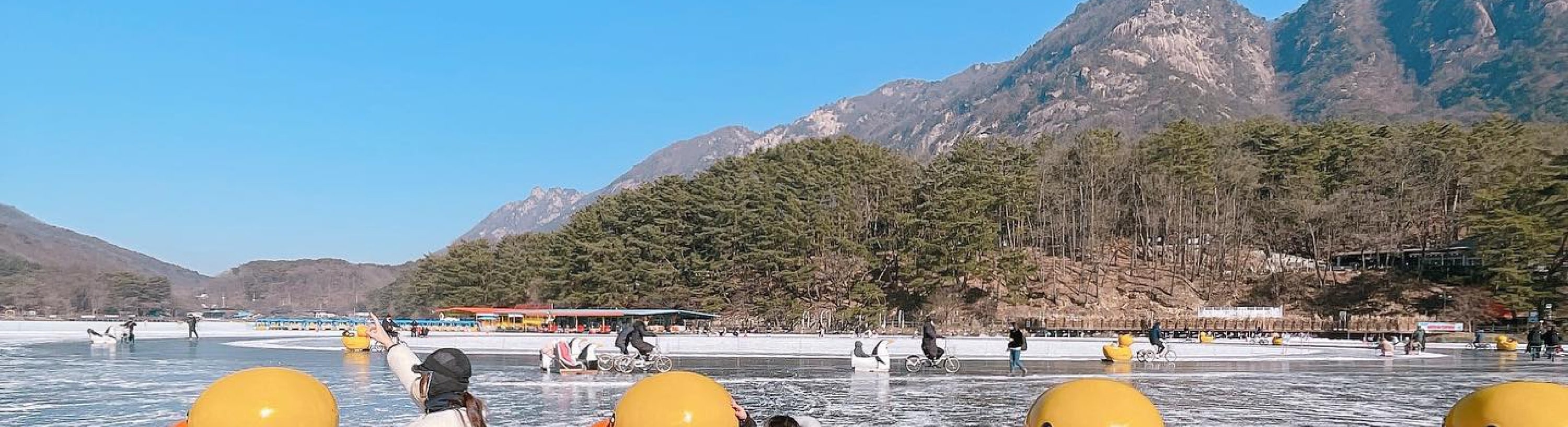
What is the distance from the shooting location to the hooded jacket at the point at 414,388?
176 inches

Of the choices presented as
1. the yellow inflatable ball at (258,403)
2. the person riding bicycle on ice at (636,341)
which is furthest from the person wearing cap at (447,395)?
the person riding bicycle on ice at (636,341)

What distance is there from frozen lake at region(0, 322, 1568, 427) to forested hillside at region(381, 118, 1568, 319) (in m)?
36.4

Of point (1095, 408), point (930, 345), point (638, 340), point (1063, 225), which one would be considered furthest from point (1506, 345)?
point (1095, 408)

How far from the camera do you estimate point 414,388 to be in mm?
4785

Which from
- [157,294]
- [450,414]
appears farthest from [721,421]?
[157,294]

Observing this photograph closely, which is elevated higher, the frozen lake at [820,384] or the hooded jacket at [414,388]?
the hooded jacket at [414,388]

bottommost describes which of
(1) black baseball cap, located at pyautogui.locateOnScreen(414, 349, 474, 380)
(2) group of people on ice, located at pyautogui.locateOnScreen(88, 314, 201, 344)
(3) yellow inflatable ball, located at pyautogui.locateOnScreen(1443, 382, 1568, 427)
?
(2) group of people on ice, located at pyautogui.locateOnScreen(88, 314, 201, 344)

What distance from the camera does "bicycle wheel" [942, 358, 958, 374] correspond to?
82.0ft

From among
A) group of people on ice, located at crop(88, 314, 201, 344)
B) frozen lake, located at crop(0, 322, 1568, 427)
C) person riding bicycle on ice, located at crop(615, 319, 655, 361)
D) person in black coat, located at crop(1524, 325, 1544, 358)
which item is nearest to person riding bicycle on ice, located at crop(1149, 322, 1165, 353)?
frozen lake, located at crop(0, 322, 1568, 427)

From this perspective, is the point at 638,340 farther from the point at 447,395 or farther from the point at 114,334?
the point at 114,334

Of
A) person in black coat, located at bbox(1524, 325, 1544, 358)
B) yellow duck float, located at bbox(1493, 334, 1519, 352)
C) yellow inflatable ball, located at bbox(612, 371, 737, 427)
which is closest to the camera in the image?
yellow inflatable ball, located at bbox(612, 371, 737, 427)

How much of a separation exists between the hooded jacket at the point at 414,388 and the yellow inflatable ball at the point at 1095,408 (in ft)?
8.21

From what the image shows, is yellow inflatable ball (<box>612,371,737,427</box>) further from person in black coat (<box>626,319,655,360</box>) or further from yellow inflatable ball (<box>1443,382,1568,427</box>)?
person in black coat (<box>626,319,655,360</box>)

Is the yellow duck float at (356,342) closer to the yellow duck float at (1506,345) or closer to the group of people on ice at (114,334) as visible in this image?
the group of people on ice at (114,334)
